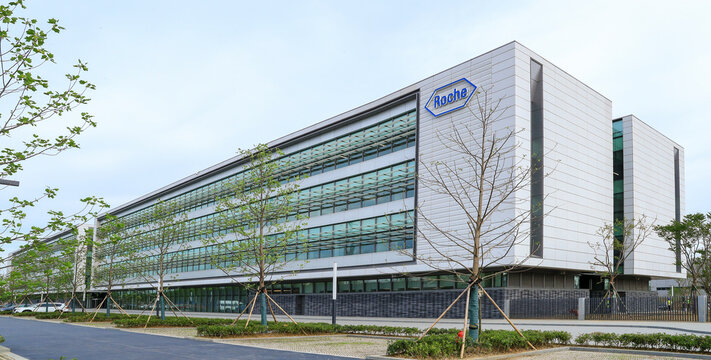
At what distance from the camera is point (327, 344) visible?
76.0 ft

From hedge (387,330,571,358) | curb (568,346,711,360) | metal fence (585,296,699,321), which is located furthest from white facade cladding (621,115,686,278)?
hedge (387,330,571,358)

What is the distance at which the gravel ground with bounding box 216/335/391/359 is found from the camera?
19.8 metres

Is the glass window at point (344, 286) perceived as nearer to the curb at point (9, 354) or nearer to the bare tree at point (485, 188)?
the bare tree at point (485, 188)

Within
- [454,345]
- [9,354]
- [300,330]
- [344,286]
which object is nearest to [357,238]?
[344,286]

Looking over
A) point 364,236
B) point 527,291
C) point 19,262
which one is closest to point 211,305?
point 364,236

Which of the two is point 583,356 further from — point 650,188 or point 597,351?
point 650,188

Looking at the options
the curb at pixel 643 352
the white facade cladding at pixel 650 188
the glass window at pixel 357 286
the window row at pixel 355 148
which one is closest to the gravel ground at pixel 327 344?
the curb at pixel 643 352

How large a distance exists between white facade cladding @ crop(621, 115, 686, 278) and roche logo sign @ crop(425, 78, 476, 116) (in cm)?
2019

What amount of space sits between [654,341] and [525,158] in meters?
22.4

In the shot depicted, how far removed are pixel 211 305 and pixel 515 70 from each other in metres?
52.3

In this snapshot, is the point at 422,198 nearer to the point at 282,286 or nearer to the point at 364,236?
the point at 364,236

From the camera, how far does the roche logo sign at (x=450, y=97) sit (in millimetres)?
43219

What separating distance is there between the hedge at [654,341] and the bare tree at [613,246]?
25.0 m

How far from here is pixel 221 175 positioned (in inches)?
2945
